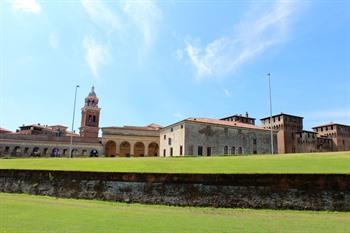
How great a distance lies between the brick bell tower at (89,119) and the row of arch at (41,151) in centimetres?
1178

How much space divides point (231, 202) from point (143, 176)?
3859 millimetres

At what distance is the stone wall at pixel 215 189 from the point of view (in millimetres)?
11445

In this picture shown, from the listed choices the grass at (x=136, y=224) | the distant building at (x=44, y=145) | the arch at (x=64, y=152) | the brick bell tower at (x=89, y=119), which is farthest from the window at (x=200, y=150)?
the grass at (x=136, y=224)

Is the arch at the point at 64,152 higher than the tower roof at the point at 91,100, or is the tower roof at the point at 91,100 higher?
the tower roof at the point at 91,100

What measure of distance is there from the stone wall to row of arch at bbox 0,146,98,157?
159 feet

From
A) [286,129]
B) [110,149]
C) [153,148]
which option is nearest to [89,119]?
[110,149]

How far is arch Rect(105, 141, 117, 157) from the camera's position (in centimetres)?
6894

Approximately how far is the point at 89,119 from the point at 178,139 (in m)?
34.0

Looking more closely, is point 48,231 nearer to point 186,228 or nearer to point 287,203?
point 186,228

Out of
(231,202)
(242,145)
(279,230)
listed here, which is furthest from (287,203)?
(242,145)

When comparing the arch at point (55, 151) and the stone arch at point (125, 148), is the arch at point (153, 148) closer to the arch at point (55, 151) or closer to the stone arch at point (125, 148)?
the stone arch at point (125, 148)

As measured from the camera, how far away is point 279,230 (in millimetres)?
7363

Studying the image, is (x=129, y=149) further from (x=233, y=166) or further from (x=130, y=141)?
(x=233, y=166)

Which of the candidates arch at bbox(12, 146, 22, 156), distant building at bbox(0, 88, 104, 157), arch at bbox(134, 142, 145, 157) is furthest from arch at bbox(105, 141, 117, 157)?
arch at bbox(12, 146, 22, 156)
